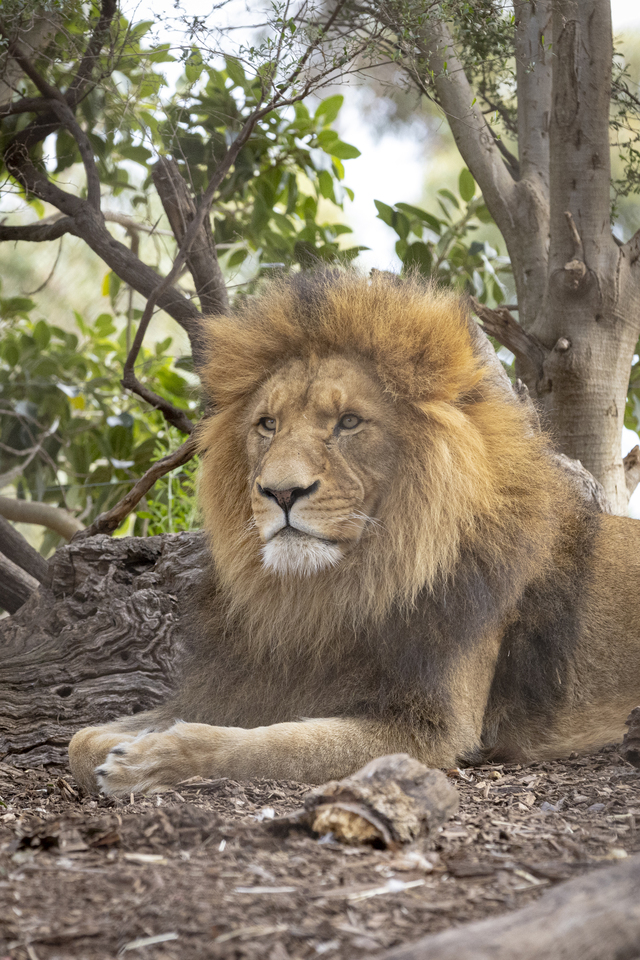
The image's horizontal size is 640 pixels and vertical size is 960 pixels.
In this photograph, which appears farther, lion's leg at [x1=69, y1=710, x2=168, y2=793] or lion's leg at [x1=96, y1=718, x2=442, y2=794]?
Answer: lion's leg at [x1=69, y1=710, x2=168, y2=793]

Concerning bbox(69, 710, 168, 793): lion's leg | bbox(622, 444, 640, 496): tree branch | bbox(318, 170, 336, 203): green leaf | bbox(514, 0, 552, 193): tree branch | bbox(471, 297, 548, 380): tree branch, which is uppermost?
bbox(514, 0, 552, 193): tree branch

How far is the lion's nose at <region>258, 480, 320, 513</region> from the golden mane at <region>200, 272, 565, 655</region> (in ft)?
0.88

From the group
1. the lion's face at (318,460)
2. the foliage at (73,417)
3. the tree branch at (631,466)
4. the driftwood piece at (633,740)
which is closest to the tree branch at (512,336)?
the tree branch at (631,466)

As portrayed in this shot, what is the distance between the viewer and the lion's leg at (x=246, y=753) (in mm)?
2459

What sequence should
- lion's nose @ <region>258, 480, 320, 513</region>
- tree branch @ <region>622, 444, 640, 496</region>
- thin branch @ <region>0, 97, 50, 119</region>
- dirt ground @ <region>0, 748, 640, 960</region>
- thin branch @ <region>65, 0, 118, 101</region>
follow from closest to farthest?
dirt ground @ <region>0, 748, 640, 960</region> < lion's nose @ <region>258, 480, 320, 513</region> < thin branch @ <region>65, 0, 118, 101</region> < thin branch @ <region>0, 97, 50, 119</region> < tree branch @ <region>622, 444, 640, 496</region>

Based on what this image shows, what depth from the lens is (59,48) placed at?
14.2 ft

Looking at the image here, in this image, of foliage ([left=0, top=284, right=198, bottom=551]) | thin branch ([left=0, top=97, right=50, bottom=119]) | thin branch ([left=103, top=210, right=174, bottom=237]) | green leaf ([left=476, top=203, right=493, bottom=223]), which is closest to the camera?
thin branch ([left=0, top=97, right=50, bottom=119])

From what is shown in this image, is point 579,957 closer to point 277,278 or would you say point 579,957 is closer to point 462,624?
point 462,624

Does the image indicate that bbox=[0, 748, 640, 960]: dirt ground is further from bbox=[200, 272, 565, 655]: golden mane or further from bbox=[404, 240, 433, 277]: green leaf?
bbox=[404, 240, 433, 277]: green leaf

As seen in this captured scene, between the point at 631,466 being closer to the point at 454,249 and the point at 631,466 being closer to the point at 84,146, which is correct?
the point at 454,249

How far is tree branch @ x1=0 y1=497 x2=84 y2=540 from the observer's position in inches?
232

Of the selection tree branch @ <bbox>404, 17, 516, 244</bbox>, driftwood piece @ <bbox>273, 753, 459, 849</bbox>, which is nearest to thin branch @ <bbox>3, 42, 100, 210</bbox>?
tree branch @ <bbox>404, 17, 516, 244</bbox>

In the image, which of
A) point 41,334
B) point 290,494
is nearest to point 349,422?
point 290,494

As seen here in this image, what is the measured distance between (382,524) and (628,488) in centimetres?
290
